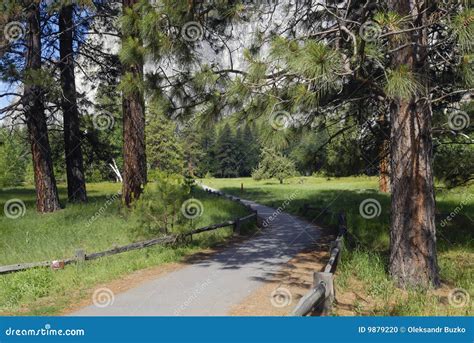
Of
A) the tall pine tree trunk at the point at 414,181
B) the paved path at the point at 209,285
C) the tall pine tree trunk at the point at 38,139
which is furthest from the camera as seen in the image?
the tall pine tree trunk at the point at 38,139

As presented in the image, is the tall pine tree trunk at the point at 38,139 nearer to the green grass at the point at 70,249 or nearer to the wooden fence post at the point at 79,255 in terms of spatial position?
the green grass at the point at 70,249

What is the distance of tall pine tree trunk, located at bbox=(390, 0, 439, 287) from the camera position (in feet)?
24.0

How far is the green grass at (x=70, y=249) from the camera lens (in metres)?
6.99

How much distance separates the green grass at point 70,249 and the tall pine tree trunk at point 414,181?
5.27 meters

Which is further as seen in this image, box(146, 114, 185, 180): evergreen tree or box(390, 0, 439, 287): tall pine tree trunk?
box(146, 114, 185, 180): evergreen tree

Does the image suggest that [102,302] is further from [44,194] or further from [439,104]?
[44,194]

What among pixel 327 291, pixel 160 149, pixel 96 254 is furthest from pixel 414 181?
pixel 160 149

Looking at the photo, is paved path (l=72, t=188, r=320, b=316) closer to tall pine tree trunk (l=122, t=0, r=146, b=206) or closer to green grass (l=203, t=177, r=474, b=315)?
green grass (l=203, t=177, r=474, b=315)

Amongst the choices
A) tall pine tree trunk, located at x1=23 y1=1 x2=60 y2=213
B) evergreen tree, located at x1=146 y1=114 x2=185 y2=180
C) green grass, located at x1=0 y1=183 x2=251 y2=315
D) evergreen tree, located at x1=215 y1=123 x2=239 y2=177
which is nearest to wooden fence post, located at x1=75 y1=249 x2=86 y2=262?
green grass, located at x1=0 y1=183 x2=251 y2=315

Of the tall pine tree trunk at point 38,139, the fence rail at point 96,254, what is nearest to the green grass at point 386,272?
the fence rail at point 96,254

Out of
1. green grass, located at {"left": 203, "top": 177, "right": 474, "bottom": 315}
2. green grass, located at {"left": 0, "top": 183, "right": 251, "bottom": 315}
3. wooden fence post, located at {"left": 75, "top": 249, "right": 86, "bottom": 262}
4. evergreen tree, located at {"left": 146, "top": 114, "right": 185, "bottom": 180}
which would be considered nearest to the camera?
green grass, located at {"left": 203, "top": 177, "right": 474, "bottom": 315}

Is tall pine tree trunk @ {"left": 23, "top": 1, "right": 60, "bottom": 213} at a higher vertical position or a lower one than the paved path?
higher

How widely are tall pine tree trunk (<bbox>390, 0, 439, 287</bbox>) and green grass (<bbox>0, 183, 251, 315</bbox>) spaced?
5.27 meters

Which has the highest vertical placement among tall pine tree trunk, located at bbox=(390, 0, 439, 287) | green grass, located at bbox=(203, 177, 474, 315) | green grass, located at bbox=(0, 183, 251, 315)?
tall pine tree trunk, located at bbox=(390, 0, 439, 287)
